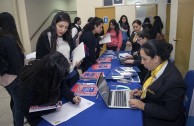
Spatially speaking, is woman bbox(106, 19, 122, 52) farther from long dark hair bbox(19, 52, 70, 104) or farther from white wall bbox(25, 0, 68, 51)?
white wall bbox(25, 0, 68, 51)

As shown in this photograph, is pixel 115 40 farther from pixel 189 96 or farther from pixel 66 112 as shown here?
pixel 66 112

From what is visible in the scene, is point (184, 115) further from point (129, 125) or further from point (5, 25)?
point (5, 25)

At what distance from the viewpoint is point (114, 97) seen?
1541mm

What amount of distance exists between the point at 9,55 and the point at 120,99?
109 centimetres

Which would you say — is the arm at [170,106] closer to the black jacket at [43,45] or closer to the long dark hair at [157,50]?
the long dark hair at [157,50]

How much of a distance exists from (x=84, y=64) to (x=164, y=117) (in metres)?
1.77


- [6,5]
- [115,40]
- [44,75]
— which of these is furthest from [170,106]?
[6,5]

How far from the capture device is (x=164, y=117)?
A: 1.29m

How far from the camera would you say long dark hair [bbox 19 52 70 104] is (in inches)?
43.2

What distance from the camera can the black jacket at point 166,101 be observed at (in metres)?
1.27

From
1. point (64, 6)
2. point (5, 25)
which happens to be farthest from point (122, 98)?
point (64, 6)

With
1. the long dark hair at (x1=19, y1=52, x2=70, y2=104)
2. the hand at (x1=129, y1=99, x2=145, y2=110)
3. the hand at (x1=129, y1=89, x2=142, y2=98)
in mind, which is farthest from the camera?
the hand at (x1=129, y1=89, x2=142, y2=98)

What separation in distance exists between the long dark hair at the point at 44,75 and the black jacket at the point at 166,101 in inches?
27.1

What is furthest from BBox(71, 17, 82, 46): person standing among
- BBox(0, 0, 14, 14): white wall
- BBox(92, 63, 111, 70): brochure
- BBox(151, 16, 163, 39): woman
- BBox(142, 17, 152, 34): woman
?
BBox(0, 0, 14, 14): white wall
